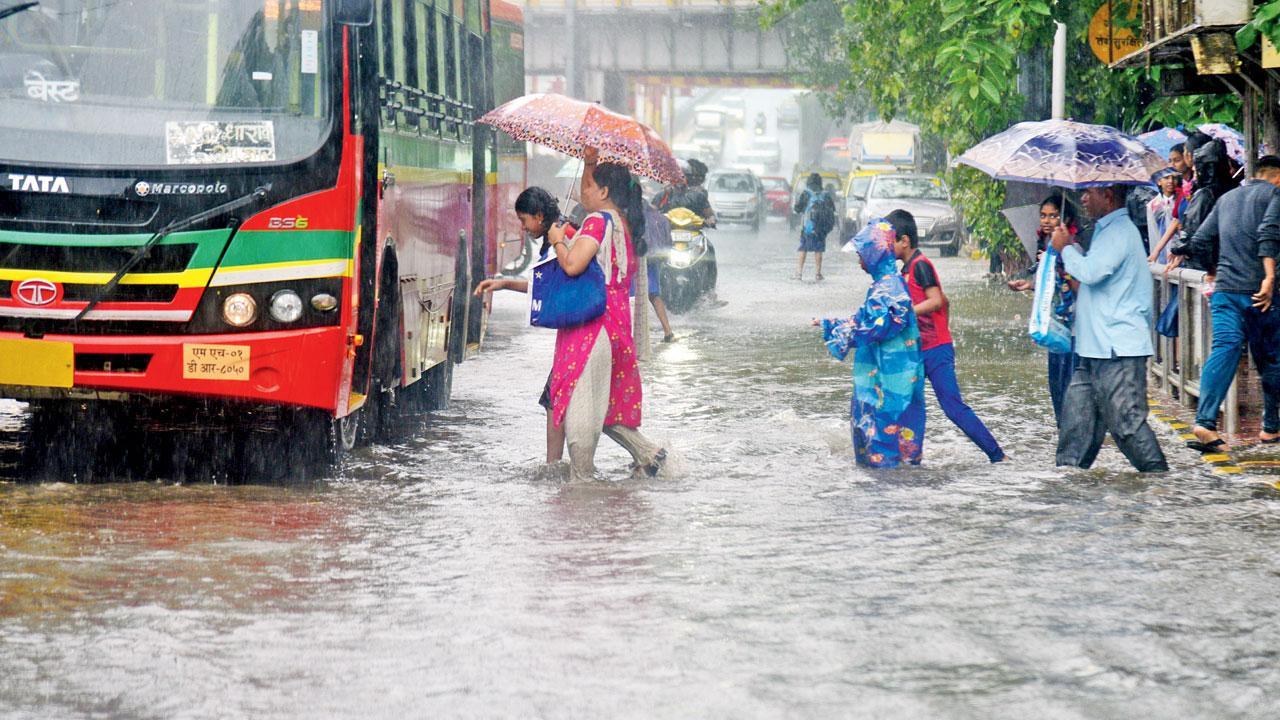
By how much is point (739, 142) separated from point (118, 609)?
120483 mm

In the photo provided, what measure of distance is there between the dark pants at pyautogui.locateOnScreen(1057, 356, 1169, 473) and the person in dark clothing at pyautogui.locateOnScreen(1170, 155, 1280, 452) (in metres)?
1.06

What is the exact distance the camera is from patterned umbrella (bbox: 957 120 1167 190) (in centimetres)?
1009

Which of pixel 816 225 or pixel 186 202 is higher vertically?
pixel 186 202

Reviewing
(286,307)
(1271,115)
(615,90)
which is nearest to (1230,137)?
(1271,115)

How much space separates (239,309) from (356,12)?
4.73 ft

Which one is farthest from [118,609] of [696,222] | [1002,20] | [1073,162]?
[696,222]

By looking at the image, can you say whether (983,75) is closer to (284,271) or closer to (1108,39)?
(1108,39)

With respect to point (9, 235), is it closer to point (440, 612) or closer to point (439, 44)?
point (440, 612)

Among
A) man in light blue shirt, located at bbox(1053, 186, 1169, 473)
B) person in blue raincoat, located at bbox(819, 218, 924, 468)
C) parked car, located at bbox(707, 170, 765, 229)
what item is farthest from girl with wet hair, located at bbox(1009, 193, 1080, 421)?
parked car, located at bbox(707, 170, 765, 229)

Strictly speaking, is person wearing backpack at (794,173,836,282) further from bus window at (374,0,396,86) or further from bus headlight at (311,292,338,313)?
bus headlight at (311,292,338,313)

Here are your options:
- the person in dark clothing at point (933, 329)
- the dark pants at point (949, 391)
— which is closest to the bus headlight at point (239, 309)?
the person in dark clothing at point (933, 329)

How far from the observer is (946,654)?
613cm

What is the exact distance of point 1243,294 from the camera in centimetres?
1147

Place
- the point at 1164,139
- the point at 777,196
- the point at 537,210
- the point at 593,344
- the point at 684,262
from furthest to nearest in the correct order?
1. the point at 777,196
2. the point at 684,262
3. the point at 1164,139
4. the point at 593,344
5. the point at 537,210
